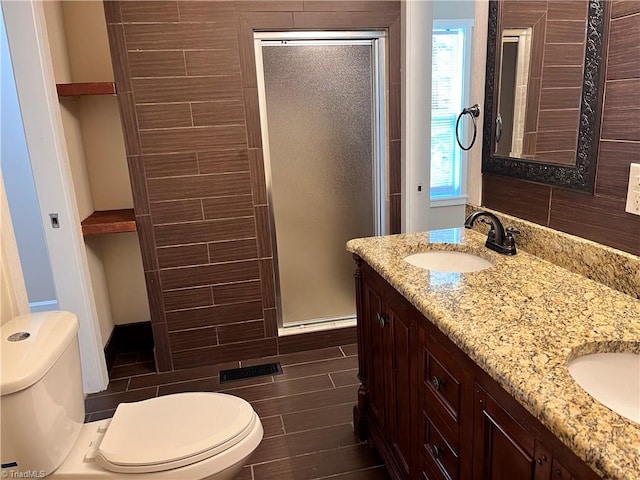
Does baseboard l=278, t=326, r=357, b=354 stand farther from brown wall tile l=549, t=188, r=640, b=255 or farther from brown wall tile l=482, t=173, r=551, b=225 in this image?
brown wall tile l=549, t=188, r=640, b=255

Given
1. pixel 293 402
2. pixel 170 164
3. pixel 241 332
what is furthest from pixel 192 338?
pixel 170 164

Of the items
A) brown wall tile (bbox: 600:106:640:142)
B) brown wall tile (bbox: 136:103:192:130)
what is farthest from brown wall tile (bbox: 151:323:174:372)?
brown wall tile (bbox: 600:106:640:142)

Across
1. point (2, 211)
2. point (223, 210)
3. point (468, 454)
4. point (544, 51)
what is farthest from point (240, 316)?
point (544, 51)

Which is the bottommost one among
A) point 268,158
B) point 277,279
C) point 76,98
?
point 277,279

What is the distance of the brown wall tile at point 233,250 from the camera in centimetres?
275

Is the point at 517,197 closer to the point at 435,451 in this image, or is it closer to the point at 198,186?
the point at 435,451

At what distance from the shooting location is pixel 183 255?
2715 mm

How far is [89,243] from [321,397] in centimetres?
158

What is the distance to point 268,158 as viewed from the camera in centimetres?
274

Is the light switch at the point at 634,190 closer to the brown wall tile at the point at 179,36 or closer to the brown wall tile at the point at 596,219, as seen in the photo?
the brown wall tile at the point at 596,219

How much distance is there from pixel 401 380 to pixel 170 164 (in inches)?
66.1

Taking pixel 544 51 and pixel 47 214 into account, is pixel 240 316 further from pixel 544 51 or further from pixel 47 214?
pixel 544 51

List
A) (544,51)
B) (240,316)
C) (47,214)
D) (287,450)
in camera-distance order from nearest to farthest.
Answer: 1. (544,51)
2. (287,450)
3. (47,214)
4. (240,316)

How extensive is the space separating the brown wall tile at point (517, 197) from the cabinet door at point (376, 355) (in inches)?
24.9
